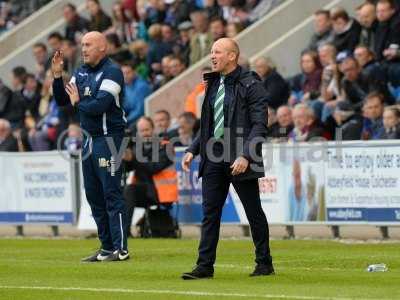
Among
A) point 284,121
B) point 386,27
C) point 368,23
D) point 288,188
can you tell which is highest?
point 368,23

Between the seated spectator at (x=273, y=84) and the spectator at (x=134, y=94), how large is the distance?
3.55 meters

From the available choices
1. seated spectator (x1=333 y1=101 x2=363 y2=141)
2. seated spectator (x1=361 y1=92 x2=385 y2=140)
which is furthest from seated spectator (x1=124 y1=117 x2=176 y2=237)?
seated spectator (x1=361 y1=92 x2=385 y2=140)

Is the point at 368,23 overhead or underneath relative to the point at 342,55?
overhead

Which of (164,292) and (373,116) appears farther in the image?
(373,116)

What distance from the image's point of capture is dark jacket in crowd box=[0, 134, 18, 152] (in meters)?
26.5

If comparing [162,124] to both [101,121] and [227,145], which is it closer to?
[101,121]

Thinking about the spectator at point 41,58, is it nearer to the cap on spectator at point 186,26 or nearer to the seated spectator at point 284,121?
the cap on spectator at point 186,26

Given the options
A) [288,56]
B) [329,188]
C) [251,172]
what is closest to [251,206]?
[251,172]

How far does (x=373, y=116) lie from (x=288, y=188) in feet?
5.64

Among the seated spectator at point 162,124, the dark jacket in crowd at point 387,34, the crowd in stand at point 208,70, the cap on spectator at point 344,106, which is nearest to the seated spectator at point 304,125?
the crowd in stand at point 208,70

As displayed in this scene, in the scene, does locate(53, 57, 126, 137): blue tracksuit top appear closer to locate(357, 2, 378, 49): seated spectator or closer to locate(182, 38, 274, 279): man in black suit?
locate(182, 38, 274, 279): man in black suit

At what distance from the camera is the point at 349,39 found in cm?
2425

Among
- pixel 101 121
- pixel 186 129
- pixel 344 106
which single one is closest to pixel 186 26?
pixel 186 129

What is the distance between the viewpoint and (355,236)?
67.3 feet
